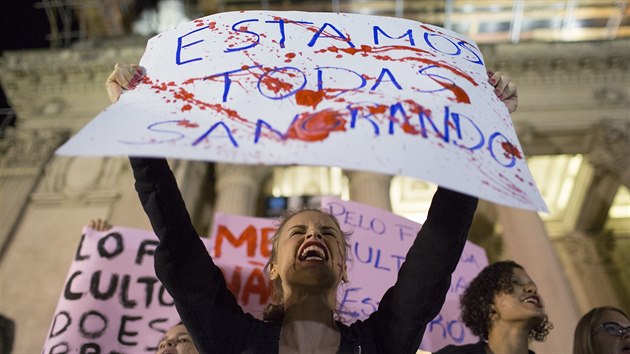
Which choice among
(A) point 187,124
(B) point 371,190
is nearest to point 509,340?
(A) point 187,124

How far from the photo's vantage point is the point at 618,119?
1406cm

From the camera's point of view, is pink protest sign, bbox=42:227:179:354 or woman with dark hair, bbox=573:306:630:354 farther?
pink protest sign, bbox=42:227:179:354

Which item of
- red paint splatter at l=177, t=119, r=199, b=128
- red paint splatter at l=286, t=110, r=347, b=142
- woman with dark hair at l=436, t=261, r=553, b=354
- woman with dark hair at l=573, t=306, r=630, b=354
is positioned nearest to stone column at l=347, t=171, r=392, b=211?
woman with dark hair at l=573, t=306, r=630, b=354

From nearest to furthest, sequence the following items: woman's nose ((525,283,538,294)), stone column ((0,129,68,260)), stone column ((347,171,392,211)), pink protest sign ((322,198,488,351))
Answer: woman's nose ((525,283,538,294))
pink protest sign ((322,198,488,351))
stone column ((0,129,68,260))
stone column ((347,171,392,211))

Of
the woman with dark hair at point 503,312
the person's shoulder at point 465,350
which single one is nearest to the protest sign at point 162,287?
the woman with dark hair at point 503,312

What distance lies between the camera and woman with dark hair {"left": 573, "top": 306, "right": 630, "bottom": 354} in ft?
12.5

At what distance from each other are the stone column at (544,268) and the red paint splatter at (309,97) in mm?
6371

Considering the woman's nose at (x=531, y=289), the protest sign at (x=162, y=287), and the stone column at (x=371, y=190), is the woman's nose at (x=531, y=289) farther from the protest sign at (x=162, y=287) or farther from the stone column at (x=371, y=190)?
the stone column at (x=371, y=190)

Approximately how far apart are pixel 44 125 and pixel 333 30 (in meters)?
13.1

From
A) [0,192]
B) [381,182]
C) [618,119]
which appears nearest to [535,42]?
[618,119]

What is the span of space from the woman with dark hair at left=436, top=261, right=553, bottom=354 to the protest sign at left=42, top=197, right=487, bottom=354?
3.35 feet

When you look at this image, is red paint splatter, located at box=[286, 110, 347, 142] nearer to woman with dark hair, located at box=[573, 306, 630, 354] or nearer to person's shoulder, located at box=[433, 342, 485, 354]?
person's shoulder, located at box=[433, 342, 485, 354]

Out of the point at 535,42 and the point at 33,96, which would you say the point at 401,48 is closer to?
the point at 535,42

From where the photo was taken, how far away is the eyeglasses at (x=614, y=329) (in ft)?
12.5
